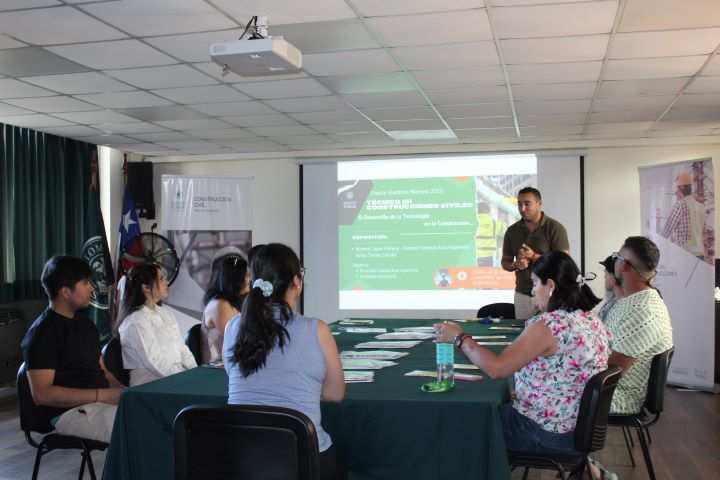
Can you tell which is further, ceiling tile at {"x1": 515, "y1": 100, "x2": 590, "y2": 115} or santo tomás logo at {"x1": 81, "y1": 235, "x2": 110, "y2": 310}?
santo tomás logo at {"x1": 81, "y1": 235, "x2": 110, "y2": 310}

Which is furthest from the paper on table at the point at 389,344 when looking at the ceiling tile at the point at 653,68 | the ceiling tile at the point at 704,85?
the ceiling tile at the point at 704,85

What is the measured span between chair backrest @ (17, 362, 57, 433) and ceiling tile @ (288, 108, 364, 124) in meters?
3.78

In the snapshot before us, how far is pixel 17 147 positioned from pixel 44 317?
178 inches

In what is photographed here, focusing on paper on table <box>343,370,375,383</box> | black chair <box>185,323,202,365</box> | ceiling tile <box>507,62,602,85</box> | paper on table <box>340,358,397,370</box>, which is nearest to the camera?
paper on table <box>343,370,375,383</box>

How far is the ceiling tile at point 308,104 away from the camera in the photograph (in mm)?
5680

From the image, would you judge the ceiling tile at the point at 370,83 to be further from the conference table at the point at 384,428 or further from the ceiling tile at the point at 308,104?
the conference table at the point at 384,428

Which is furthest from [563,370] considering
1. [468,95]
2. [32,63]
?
[32,63]

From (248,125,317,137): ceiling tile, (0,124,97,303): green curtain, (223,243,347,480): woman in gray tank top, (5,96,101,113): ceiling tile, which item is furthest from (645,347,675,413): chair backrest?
(0,124,97,303): green curtain

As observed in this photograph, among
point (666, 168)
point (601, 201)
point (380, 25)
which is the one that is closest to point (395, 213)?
point (601, 201)

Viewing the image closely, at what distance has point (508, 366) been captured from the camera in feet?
8.04

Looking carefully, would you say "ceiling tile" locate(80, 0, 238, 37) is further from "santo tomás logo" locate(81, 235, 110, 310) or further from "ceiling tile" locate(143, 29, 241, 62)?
"santo tomás logo" locate(81, 235, 110, 310)

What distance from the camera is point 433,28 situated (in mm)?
3896

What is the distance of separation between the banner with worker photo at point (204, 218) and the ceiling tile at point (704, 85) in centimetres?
475

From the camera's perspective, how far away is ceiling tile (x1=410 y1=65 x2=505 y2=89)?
15.8ft
